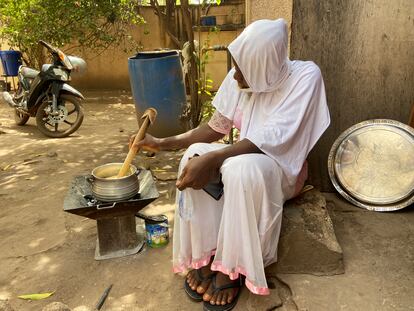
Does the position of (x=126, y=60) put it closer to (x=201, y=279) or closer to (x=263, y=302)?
(x=201, y=279)

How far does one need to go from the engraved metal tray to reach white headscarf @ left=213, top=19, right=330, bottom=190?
3.23 ft

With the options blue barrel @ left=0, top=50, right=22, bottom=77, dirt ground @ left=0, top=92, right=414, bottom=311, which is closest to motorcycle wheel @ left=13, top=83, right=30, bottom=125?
blue barrel @ left=0, top=50, right=22, bottom=77

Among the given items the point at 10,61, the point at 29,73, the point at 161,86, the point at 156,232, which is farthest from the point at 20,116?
the point at 156,232

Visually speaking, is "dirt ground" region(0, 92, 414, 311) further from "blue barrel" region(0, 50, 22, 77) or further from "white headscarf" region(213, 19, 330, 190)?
"blue barrel" region(0, 50, 22, 77)

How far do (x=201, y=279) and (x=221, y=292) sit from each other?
156 mm

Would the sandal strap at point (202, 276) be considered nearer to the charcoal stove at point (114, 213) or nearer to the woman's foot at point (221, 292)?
the woman's foot at point (221, 292)

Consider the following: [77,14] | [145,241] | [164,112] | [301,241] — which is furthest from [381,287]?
[77,14]

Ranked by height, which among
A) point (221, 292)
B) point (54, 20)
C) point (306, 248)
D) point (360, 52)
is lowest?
point (221, 292)

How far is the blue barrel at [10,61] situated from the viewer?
7.70m

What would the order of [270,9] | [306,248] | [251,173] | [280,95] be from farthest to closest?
[270,9] → [306,248] → [280,95] → [251,173]

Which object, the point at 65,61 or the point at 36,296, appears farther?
the point at 65,61

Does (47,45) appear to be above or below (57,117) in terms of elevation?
above

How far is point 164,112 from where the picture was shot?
16.7ft

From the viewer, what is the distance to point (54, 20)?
7.46 metres
